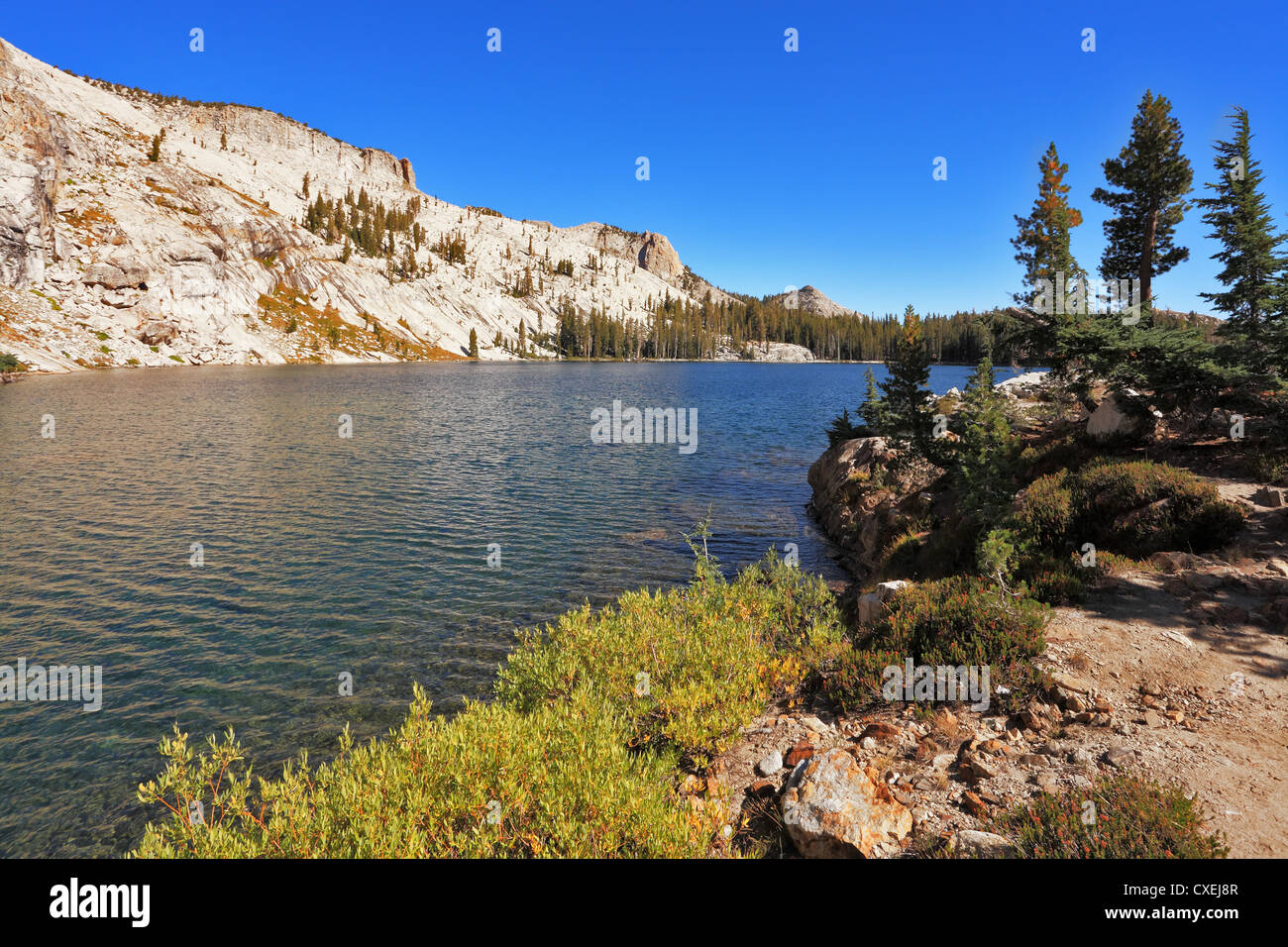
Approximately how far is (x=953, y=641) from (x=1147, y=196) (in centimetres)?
3101

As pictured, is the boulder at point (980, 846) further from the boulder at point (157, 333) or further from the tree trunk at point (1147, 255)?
the boulder at point (157, 333)

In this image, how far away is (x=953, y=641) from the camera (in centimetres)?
1084

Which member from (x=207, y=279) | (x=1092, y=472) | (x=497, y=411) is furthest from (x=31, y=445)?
(x=207, y=279)

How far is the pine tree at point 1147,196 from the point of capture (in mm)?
26781

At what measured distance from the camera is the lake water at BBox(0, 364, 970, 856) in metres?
12.2

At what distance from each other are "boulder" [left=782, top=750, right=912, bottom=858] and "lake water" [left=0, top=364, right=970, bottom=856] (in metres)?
8.92

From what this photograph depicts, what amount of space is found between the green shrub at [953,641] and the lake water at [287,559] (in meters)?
8.87

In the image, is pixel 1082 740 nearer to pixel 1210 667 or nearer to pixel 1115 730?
pixel 1115 730

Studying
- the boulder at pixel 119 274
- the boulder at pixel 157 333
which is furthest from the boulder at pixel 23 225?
the boulder at pixel 157 333

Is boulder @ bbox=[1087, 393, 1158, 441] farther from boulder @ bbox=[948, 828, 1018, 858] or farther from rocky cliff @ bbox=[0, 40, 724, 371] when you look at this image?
rocky cliff @ bbox=[0, 40, 724, 371]

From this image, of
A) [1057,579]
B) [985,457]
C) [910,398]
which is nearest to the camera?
[1057,579]

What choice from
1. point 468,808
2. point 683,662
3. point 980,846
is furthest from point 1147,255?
point 468,808
